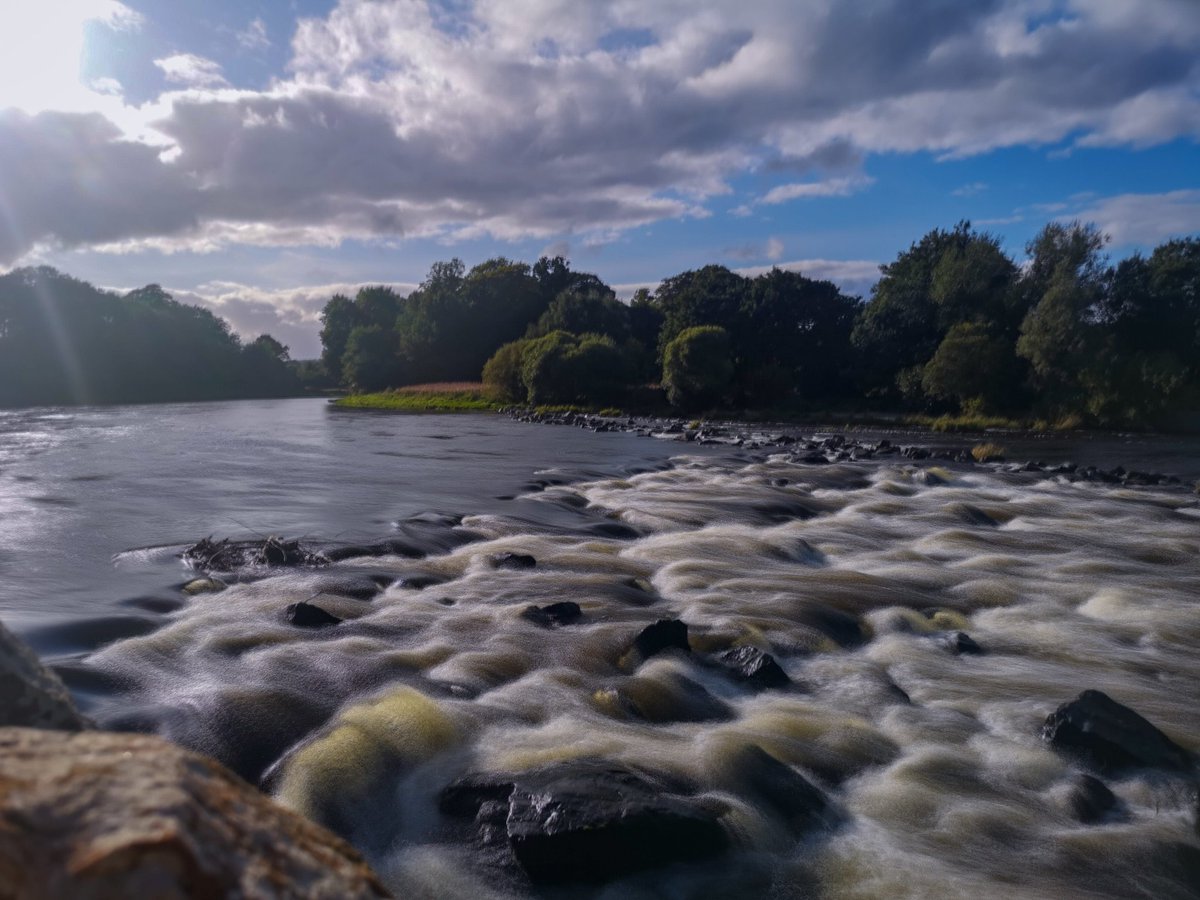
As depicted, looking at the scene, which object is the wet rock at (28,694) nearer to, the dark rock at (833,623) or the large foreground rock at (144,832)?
the large foreground rock at (144,832)

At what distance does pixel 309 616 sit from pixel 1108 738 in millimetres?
7107

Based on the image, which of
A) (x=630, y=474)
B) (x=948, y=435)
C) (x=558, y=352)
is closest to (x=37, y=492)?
(x=630, y=474)

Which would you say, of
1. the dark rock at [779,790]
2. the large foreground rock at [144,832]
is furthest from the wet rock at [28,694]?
the dark rock at [779,790]

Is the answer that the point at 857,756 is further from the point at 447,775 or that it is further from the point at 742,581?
the point at 742,581

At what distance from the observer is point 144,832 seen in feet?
5.49

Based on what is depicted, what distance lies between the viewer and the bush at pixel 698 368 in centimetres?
5862

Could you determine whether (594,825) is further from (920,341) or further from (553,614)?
(920,341)

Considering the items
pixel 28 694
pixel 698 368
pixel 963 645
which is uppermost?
pixel 28 694

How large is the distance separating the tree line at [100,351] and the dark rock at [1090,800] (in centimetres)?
8931

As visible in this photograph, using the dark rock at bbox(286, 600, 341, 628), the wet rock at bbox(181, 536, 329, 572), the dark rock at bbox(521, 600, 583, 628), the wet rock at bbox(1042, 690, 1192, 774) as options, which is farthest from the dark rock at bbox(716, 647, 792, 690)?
the wet rock at bbox(181, 536, 329, 572)

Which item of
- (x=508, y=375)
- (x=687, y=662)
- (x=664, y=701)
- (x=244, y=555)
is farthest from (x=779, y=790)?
(x=508, y=375)

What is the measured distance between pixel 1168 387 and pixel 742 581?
38533 mm

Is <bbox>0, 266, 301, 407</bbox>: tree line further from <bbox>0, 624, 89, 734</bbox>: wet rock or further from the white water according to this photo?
<bbox>0, 624, 89, 734</bbox>: wet rock

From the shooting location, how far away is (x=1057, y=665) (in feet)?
27.8
